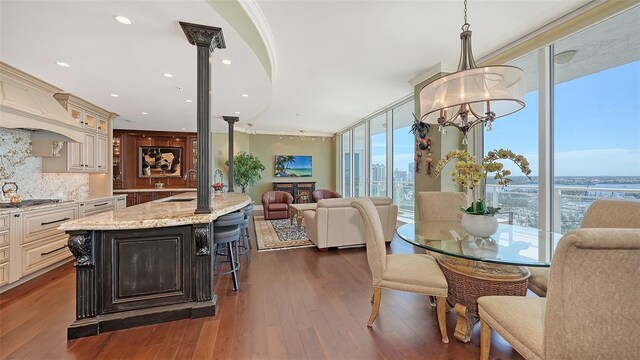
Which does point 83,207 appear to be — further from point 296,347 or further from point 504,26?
point 504,26

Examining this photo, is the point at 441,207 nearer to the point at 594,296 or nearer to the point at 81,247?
the point at 594,296

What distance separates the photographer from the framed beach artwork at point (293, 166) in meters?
9.05

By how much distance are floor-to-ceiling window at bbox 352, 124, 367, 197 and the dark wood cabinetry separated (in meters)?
5.00

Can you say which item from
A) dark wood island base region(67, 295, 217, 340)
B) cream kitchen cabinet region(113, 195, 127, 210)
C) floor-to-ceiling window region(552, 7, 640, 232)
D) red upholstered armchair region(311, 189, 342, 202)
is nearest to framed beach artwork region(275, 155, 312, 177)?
red upholstered armchair region(311, 189, 342, 202)

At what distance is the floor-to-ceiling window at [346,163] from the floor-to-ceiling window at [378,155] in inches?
57.8

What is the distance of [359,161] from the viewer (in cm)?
820

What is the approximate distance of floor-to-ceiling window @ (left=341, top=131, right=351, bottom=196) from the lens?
344 inches

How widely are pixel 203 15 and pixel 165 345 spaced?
8.48ft

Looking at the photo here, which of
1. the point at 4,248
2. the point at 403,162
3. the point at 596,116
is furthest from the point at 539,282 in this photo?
the point at 4,248

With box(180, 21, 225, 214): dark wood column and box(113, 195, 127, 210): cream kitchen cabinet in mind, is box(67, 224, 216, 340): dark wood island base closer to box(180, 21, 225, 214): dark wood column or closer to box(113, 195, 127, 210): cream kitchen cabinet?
box(180, 21, 225, 214): dark wood column

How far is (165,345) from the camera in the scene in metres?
1.82

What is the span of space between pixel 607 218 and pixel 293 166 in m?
8.09

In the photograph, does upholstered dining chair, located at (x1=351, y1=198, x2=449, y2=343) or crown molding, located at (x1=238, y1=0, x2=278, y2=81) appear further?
crown molding, located at (x1=238, y1=0, x2=278, y2=81)

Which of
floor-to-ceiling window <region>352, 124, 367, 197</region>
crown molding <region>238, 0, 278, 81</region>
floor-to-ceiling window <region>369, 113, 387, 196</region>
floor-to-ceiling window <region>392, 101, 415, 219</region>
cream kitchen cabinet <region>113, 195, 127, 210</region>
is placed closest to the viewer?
crown molding <region>238, 0, 278, 81</region>
